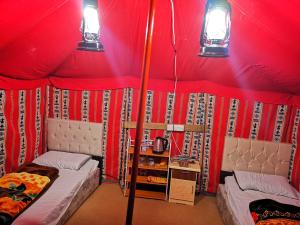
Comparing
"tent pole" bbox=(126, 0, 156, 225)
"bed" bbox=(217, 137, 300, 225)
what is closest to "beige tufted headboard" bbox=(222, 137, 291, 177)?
"bed" bbox=(217, 137, 300, 225)

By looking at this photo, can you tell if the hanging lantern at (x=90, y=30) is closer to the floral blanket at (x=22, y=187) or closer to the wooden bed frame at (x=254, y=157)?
the floral blanket at (x=22, y=187)

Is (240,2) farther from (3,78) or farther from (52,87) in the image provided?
(52,87)

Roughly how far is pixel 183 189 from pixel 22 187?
88.0 inches

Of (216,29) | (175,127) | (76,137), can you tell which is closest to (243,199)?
(175,127)

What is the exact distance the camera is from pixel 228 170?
429 centimetres

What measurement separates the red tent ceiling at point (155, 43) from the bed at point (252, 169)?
0.90 meters

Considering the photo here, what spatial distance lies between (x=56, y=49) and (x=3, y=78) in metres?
0.80

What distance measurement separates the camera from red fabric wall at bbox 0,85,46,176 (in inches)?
143

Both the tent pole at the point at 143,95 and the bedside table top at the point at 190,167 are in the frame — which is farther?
the bedside table top at the point at 190,167

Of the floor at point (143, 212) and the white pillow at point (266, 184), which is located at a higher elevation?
the white pillow at point (266, 184)

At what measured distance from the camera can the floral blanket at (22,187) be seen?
8.55 ft

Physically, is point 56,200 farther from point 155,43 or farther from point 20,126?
point 155,43

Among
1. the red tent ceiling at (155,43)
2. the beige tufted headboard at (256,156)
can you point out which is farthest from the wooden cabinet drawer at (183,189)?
the red tent ceiling at (155,43)

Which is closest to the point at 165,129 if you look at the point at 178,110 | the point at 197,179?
the point at 178,110
